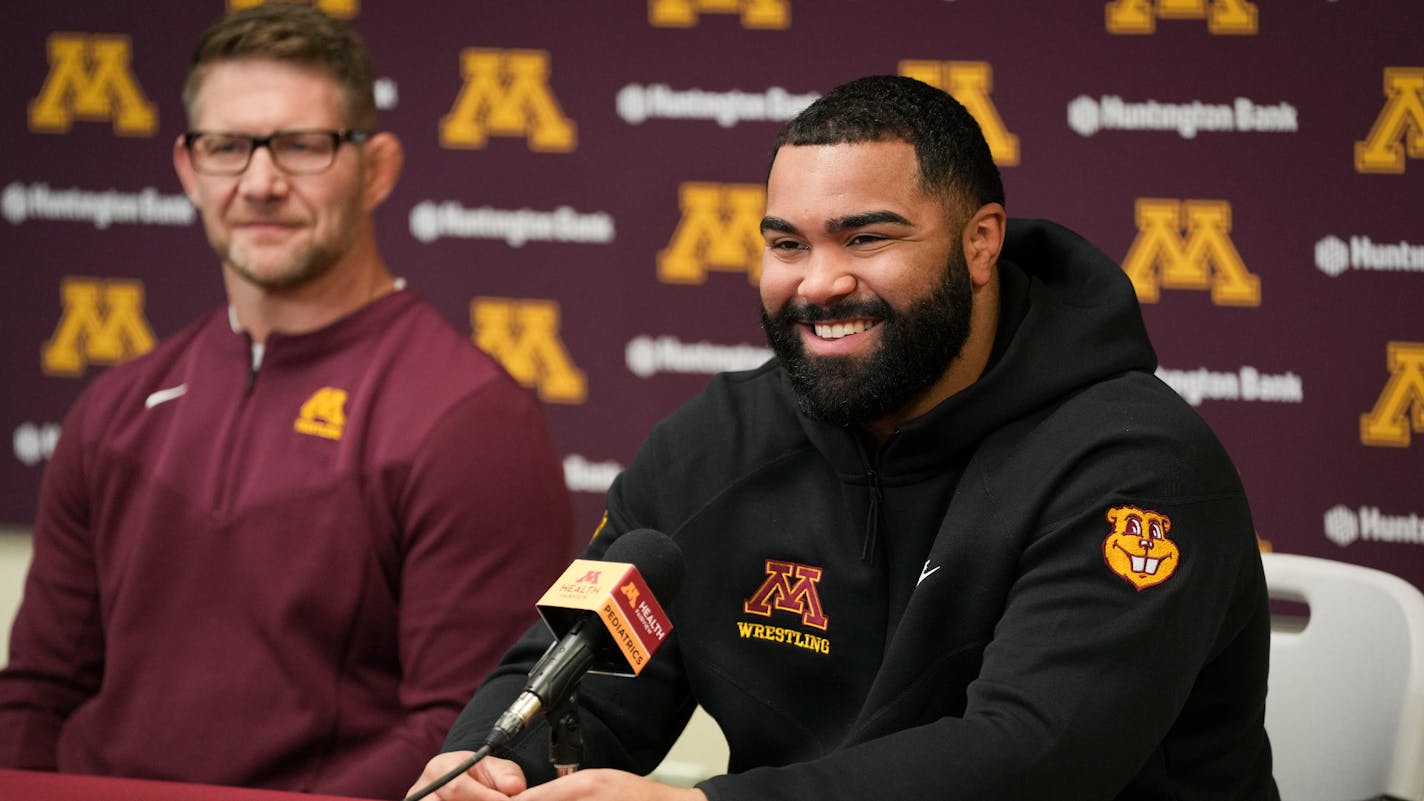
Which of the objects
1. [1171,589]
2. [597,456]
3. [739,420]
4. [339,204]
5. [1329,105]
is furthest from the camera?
[597,456]

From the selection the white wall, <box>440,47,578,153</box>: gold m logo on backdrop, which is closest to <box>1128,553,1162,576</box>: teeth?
<box>440,47,578,153</box>: gold m logo on backdrop

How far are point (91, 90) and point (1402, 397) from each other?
2864 millimetres

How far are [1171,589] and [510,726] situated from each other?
74 cm

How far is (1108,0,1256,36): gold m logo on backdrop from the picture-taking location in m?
3.10

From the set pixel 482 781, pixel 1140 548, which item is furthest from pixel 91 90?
pixel 1140 548

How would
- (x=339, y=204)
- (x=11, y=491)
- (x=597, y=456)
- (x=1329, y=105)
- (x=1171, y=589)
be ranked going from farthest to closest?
(x=11, y=491)
(x=597, y=456)
(x=1329, y=105)
(x=339, y=204)
(x=1171, y=589)

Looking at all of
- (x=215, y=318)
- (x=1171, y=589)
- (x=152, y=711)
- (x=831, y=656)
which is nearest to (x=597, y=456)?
(x=215, y=318)

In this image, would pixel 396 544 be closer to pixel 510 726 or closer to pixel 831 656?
pixel 831 656

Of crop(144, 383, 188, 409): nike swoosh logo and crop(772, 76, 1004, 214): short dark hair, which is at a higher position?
crop(772, 76, 1004, 214): short dark hair

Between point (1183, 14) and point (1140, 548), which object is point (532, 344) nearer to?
point (1183, 14)

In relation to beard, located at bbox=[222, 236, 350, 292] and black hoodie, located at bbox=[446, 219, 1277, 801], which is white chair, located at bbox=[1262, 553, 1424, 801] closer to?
black hoodie, located at bbox=[446, 219, 1277, 801]

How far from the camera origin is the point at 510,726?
1.42 metres

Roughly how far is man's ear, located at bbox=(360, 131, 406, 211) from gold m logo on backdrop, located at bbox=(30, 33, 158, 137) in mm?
1138

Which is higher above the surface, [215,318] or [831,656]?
[215,318]
